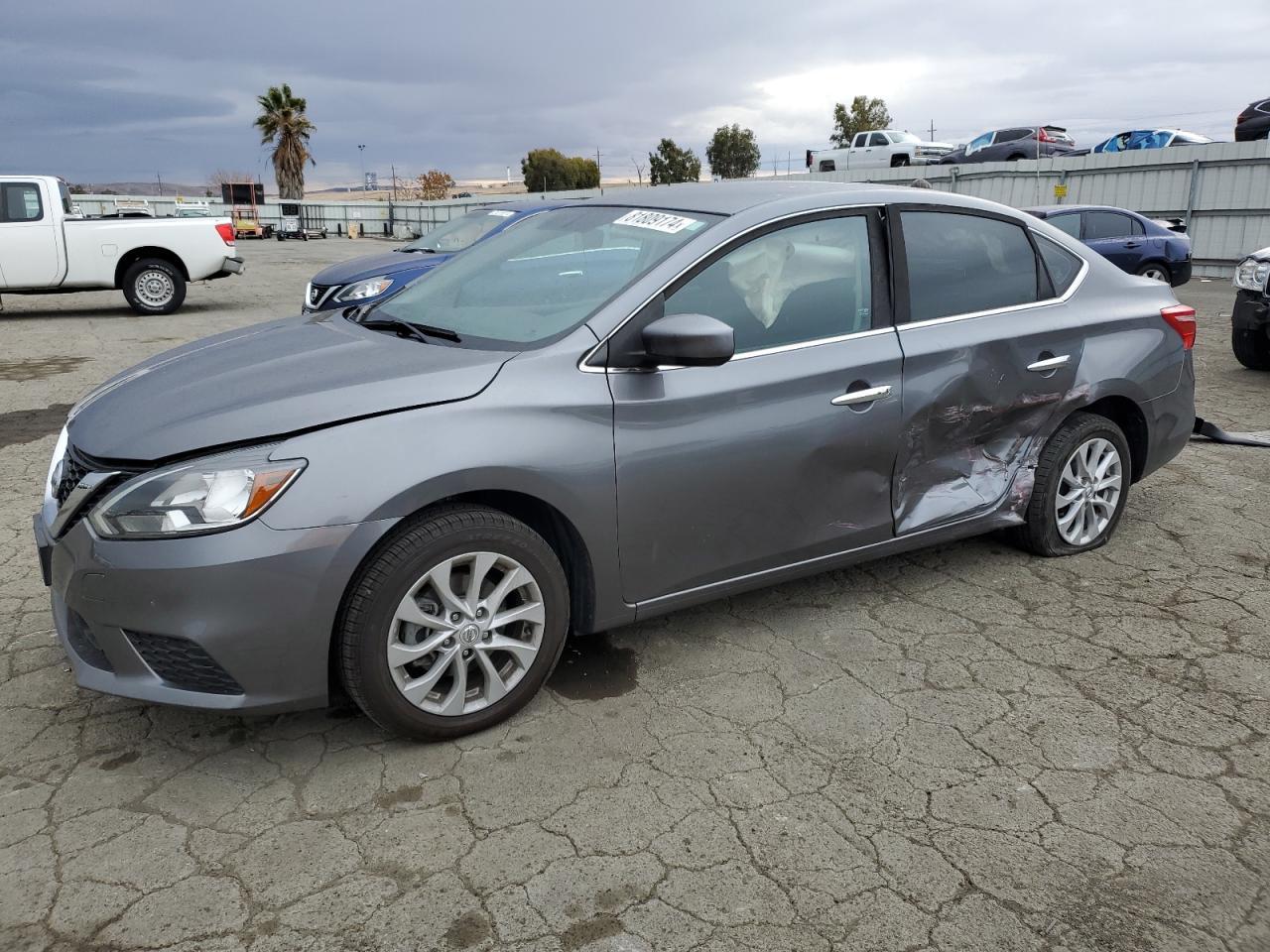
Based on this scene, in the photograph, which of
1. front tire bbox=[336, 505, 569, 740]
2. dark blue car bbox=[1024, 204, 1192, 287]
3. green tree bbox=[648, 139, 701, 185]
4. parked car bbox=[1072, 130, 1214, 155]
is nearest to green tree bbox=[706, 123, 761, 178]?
green tree bbox=[648, 139, 701, 185]

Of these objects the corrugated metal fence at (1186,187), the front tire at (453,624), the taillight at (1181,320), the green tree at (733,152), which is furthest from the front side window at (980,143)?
the green tree at (733,152)

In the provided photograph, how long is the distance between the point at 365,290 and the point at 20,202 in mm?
6470

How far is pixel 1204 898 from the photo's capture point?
8.05 feet

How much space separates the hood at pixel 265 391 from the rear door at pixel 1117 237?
1371 cm

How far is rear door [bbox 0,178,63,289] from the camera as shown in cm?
1274

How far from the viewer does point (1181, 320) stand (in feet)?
15.1

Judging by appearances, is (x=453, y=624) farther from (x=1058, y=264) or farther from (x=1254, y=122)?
(x=1254, y=122)

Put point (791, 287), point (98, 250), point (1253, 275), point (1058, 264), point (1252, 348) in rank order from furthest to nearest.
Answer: point (98, 250), point (1252, 348), point (1253, 275), point (1058, 264), point (791, 287)

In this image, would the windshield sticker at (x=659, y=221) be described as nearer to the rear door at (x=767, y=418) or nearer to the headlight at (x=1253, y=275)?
the rear door at (x=767, y=418)

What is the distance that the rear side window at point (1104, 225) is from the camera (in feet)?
Result: 48.3

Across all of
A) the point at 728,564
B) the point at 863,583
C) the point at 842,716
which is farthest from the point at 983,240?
the point at 842,716

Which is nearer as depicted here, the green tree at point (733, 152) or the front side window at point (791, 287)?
the front side window at point (791, 287)

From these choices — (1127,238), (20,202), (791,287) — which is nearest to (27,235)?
(20,202)

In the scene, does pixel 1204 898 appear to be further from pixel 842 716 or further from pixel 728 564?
pixel 728 564
